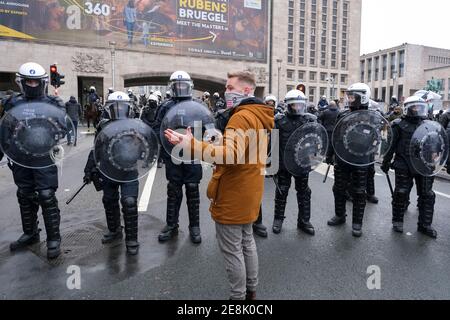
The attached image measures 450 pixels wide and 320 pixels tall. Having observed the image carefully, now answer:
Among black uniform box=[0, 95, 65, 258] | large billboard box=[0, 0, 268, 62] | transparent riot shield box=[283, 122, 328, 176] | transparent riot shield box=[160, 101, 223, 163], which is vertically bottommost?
black uniform box=[0, 95, 65, 258]

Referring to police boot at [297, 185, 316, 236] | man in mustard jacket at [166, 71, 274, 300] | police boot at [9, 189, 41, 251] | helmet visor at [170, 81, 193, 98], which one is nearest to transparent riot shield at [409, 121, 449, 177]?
police boot at [297, 185, 316, 236]

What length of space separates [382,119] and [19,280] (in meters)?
4.27

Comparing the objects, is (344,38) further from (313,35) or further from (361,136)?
(361,136)

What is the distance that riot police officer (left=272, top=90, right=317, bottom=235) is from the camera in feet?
14.7

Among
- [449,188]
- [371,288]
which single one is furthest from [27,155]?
[449,188]

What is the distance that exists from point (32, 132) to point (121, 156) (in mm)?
846

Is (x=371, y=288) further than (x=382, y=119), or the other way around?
(x=382, y=119)

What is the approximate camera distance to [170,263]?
3.67 m

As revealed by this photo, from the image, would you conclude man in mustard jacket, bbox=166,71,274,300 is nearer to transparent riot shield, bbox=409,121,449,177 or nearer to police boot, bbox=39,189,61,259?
police boot, bbox=39,189,61,259

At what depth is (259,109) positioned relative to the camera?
99.6 inches

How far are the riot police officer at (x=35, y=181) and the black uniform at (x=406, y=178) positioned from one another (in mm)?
3866

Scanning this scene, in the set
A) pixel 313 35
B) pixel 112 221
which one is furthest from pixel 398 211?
pixel 313 35

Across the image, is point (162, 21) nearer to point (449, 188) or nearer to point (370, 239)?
point (449, 188)

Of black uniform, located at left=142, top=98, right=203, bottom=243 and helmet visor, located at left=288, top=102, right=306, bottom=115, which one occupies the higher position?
helmet visor, located at left=288, top=102, right=306, bottom=115
